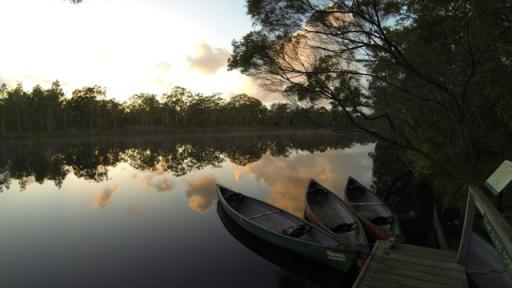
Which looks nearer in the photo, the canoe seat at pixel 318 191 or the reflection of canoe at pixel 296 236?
the reflection of canoe at pixel 296 236

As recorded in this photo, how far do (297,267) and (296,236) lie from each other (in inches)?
35.7

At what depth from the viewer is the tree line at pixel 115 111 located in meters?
72.4

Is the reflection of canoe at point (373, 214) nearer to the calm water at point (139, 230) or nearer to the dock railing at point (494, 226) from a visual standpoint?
the calm water at point (139, 230)

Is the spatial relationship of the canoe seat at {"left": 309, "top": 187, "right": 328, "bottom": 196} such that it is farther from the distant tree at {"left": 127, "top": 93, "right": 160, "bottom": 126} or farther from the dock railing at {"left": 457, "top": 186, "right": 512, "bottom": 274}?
the distant tree at {"left": 127, "top": 93, "right": 160, "bottom": 126}

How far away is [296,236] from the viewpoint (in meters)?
10.1

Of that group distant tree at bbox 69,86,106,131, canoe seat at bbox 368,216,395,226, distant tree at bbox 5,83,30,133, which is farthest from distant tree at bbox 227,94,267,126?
canoe seat at bbox 368,216,395,226

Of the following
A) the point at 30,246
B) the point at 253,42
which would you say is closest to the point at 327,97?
the point at 253,42

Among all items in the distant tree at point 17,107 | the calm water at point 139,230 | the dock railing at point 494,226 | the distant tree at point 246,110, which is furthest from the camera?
the distant tree at point 246,110

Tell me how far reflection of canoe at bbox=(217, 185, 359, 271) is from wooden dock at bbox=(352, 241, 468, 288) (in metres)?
1.05

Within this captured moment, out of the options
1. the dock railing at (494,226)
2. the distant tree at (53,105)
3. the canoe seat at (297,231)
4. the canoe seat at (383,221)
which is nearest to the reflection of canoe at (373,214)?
the canoe seat at (383,221)

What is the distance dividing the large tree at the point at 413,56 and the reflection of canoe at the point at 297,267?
4837 millimetres

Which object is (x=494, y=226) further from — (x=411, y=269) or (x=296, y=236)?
(x=296, y=236)

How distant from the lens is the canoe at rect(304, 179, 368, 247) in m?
10.4

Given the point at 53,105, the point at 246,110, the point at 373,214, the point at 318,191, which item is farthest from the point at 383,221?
the point at 246,110
